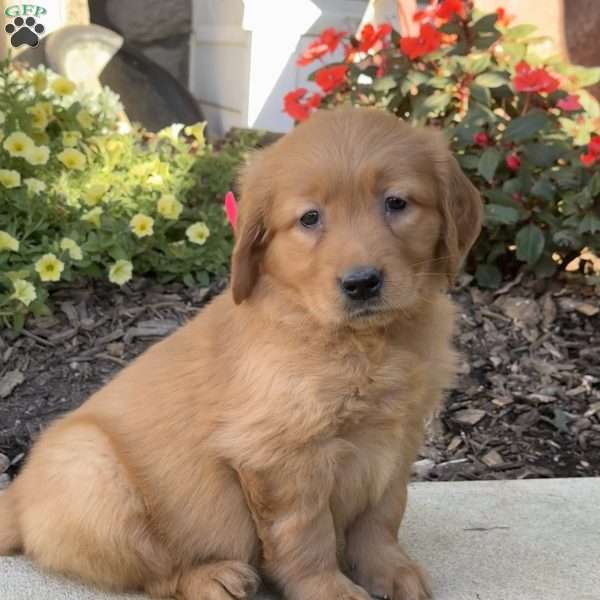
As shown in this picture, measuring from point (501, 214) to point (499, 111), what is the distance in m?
0.79

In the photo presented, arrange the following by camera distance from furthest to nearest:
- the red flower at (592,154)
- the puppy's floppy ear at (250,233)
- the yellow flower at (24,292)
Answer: the red flower at (592,154)
the yellow flower at (24,292)
the puppy's floppy ear at (250,233)

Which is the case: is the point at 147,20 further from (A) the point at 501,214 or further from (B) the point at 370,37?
(A) the point at 501,214

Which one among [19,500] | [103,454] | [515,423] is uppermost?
[103,454]

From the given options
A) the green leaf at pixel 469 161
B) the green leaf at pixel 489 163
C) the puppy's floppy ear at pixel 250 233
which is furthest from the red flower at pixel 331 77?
the puppy's floppy ear at pixel 250 233

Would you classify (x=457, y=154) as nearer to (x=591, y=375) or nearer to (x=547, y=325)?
(x=547, y=325)

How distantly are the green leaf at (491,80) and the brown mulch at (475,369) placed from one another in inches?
41.0

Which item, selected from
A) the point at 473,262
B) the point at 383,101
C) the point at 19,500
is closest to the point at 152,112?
the point at 383,101

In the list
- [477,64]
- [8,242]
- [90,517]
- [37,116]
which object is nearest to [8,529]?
[90,517]

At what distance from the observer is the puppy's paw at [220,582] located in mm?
2631

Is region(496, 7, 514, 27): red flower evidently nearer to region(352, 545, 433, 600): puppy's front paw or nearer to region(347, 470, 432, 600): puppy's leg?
region(347, 470, 432, 600): puppy's leg

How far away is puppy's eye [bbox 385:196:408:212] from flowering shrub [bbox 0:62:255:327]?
236cm

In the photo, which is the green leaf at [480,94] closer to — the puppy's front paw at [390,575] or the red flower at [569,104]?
the red flower at [569,104]

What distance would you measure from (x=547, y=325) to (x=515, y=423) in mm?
763

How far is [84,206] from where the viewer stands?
495 centimetres
